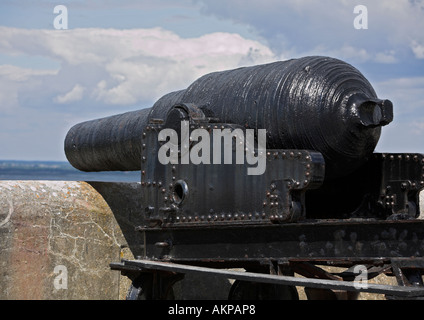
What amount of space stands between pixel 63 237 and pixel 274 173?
9.59 ft

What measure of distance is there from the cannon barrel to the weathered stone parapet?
1965mm

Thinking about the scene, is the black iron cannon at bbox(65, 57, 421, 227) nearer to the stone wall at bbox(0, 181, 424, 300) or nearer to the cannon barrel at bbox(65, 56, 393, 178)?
the cannon barrel at bbox(65, 56, 393, 178)

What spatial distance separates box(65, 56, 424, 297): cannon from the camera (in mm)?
5609

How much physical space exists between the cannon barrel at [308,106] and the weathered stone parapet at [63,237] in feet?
6.45

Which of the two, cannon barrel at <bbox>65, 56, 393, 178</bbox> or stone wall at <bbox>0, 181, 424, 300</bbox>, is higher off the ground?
cannon barrel at <bbox>65, 56, 393, 178</bbox>

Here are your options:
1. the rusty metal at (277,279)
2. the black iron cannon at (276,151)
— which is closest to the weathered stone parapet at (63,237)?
the rusty metal at (277,279)

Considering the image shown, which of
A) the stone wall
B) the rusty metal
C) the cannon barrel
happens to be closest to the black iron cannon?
the cannon barrel

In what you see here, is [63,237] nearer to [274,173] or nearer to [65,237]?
[65,237]

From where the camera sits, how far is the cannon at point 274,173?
5609mm

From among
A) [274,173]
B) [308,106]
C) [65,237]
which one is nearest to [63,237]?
[65,237]
